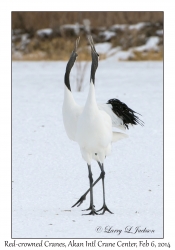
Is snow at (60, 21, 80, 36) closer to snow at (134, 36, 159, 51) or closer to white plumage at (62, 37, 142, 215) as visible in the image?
snow at (134, 36, 159, 51)

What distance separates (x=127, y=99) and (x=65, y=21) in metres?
10.4

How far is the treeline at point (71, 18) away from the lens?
2009cm

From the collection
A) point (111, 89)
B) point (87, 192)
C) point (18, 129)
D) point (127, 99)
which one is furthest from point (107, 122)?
point (111, 89)

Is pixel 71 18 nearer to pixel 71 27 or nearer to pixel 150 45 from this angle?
pixel 71 27

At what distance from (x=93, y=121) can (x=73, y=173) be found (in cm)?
169

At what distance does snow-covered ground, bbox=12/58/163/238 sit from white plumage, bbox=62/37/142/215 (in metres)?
0.34

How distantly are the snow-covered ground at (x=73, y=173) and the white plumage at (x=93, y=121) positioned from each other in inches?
13.3

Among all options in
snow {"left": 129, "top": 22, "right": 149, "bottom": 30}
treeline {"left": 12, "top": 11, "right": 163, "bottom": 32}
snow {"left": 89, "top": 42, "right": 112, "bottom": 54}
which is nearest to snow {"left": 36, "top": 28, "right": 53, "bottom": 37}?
treeline {"left": 12, "top": 11, "right": 163, "bottom": 32}

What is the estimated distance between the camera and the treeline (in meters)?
20.1

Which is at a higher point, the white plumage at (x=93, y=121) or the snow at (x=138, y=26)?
the snow at (x=138, y=26)

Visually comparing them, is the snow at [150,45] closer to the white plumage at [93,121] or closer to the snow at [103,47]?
the snow at [103,47]

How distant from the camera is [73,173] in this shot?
6680 mm

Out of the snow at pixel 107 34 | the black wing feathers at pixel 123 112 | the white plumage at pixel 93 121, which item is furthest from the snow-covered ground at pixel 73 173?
the snow at pixel 107 34

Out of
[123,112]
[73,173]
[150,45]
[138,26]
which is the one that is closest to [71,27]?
[138,26]
